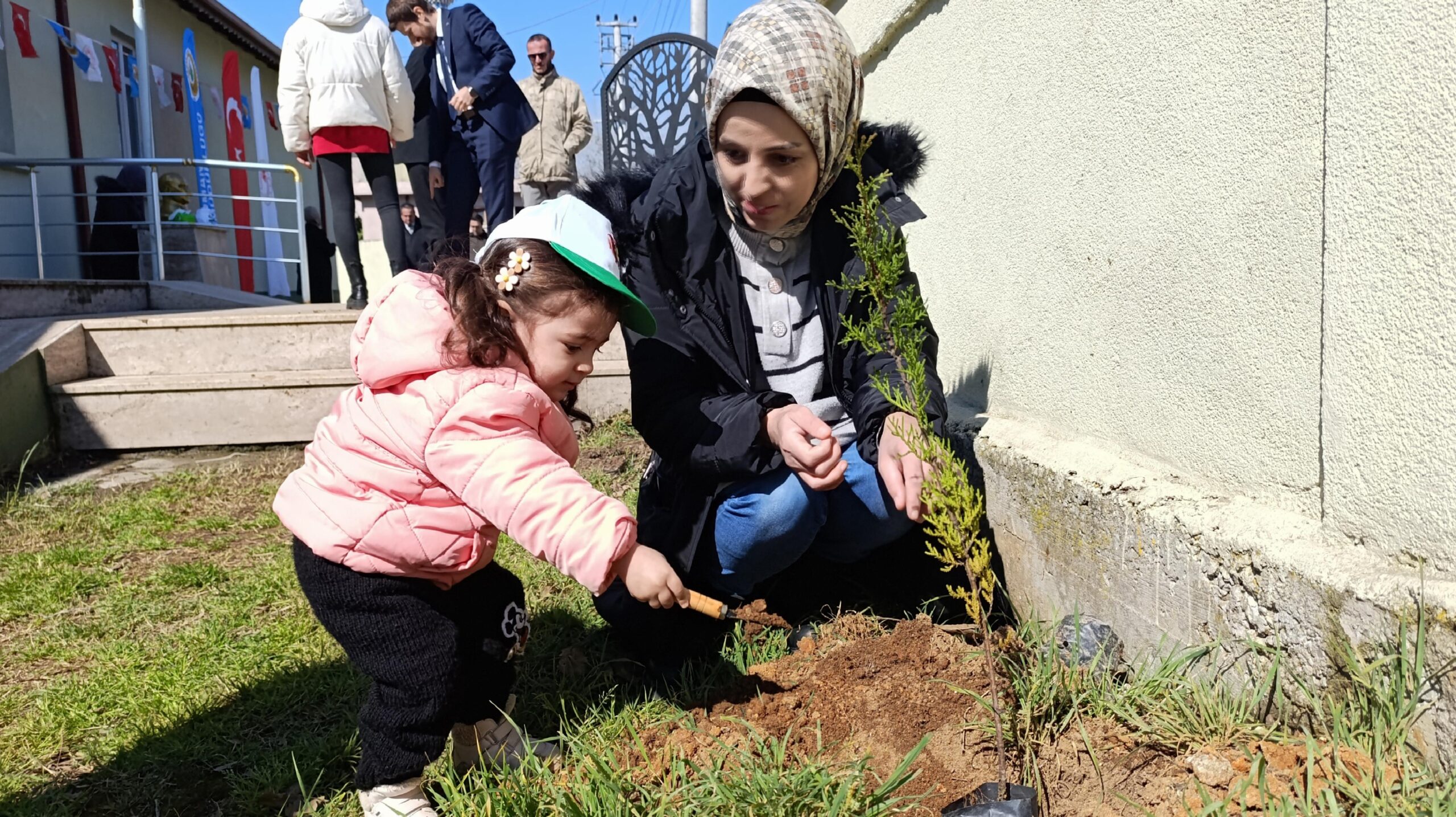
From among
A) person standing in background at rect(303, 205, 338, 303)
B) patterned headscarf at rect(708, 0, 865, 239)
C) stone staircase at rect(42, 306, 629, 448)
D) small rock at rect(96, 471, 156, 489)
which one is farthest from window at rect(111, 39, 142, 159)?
patterned headscarf at rect(708, 0, 865, 239)

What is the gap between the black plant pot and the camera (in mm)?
1436

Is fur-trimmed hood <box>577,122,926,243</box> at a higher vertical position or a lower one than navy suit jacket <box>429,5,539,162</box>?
lower

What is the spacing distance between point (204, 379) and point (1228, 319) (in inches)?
196

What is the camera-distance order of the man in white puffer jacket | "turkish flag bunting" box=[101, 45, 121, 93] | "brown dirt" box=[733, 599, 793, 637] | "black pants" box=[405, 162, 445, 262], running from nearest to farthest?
"brown dirt" box=[733, 599, 793, 637]
the man in white puffer jacket
"black pants" box=[405, 162, 445, 262]
"turkish flag bunting" box=[101, 45, 121, 93]

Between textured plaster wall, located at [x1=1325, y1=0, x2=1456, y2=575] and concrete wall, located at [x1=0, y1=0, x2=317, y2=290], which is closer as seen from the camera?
textured plaster wall, located at [x1=1325, y1=0, x2=1456, y2=575]

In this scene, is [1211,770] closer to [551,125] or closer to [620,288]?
[620,288]

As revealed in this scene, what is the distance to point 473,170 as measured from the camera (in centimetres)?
596

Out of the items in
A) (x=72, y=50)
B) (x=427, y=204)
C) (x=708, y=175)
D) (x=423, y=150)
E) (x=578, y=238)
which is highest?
(x=72, y=50)

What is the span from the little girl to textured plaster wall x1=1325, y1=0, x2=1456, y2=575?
109cm

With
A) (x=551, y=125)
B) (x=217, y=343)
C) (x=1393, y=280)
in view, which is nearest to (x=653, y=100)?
(x=551, y=125)

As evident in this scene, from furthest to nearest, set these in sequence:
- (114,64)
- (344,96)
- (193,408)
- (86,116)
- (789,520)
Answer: (114,64), (86,116), (344,96), (193,408), (789,520)

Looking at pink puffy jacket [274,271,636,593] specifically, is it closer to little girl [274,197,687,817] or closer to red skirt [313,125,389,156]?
little girl [274,197,687,817]

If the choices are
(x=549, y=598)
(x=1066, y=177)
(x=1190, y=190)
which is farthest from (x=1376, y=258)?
(x=549, y=598)

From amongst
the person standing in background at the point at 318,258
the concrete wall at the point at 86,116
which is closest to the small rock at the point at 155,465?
the concrete wall at the point at 86,116
